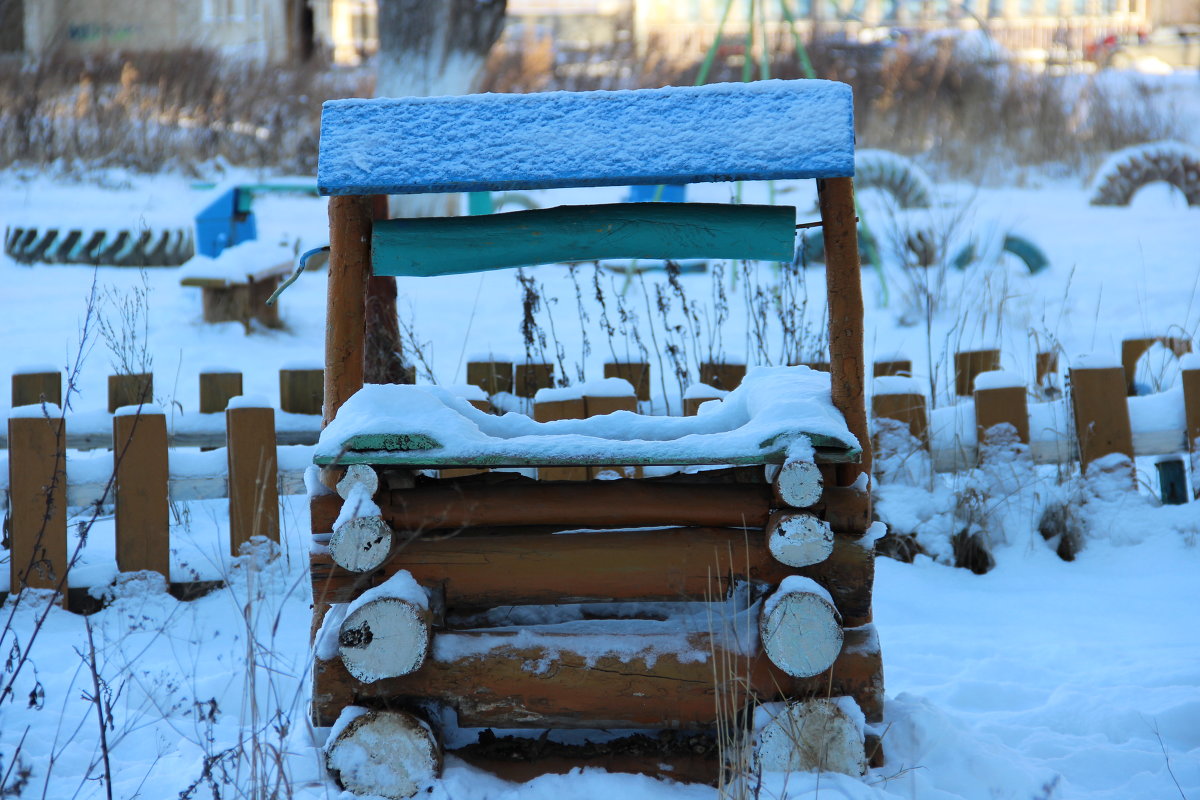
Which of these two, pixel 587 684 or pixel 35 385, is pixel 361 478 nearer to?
pixel 587 684

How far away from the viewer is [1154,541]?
3719 mm

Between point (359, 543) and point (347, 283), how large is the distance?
0.57 m

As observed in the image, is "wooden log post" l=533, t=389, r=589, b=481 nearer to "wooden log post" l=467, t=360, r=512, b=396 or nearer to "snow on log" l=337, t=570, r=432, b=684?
"wooden log post" l=467, t=360, r=512, b=396

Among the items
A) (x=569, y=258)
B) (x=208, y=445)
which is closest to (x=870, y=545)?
(x=569, y=258)

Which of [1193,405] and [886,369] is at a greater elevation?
[886,369]

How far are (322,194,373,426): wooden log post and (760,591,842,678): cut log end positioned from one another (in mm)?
1066

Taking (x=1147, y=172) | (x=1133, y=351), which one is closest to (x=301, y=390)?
(x=1133, y=351)

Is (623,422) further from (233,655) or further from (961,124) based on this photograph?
(961,124)

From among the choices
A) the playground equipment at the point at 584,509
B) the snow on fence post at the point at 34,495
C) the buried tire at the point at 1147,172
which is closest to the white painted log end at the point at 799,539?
the playground equipment at the point at 584,509

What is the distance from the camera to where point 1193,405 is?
12.6 ft

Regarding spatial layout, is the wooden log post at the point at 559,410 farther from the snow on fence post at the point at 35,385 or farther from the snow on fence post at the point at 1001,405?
the snow on fence post at the point at 35,385

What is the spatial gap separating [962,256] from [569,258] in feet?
20.1

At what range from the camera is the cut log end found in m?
2.24

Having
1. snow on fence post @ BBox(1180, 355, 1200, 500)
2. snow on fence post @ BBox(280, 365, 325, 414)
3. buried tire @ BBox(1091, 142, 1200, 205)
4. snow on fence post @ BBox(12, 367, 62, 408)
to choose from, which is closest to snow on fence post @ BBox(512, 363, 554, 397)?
snow on fence post @ BBox(280, 365, 325, 414)
